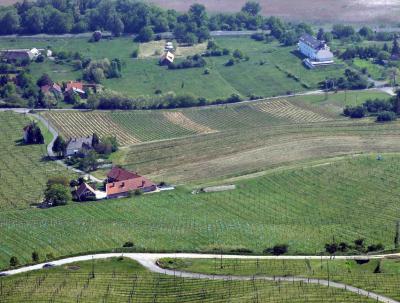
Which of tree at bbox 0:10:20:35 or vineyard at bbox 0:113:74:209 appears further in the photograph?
tree at bbox 0:10:20:35

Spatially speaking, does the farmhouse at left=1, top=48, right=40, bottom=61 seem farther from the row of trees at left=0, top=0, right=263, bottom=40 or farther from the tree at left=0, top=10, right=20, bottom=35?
the row of trees at left=0, top=0, right=263, bottom=40

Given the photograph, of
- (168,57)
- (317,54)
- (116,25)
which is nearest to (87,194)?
(168,57)

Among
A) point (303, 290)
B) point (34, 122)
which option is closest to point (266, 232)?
point (303, 290)

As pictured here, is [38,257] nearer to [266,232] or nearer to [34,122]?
[266,232]

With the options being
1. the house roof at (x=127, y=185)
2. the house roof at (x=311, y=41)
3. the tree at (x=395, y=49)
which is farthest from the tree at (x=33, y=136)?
the tree at (x=395, y=49)

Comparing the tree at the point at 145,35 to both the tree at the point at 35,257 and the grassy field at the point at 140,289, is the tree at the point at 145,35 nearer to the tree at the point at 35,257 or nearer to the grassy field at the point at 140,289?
the tree at the point at 35,257

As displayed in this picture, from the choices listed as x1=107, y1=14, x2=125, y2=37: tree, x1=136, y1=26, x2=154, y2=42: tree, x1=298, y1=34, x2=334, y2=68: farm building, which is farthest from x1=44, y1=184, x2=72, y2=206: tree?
x1=107, y1=14, x2=125, y2=37: tree
